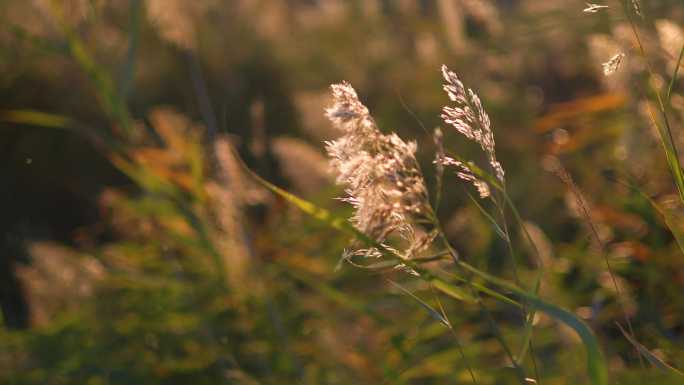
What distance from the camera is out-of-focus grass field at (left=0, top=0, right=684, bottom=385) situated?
210 centimetres

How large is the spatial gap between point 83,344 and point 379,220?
6.38 feet

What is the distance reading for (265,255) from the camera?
2.88 metres

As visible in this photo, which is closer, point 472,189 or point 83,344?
point 83,344

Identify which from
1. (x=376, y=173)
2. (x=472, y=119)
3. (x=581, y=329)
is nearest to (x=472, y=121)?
(x=472, y=119)

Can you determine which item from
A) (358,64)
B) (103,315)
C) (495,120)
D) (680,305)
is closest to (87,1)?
(103,315)

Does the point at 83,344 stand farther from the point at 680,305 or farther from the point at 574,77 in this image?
the point at 574,77

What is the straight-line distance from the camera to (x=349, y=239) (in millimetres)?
2492

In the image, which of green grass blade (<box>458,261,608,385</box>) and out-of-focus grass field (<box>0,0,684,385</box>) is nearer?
green grass blade (<box>458,261,608,385</box>)

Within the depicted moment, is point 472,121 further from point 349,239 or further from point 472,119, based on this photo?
point 349,239

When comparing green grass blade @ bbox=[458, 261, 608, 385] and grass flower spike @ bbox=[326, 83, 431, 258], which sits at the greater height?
grass flower spike @ bbox=[326, 83, 431, 258]

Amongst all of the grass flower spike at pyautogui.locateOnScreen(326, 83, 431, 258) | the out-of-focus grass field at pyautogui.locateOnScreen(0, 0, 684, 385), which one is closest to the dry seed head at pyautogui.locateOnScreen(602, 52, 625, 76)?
the out-of-focus grass field at pyautogui.locateOnScreen(0, 0, 684, 385)

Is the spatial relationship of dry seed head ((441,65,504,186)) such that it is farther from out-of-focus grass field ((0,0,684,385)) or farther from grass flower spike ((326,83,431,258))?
out-of-focus grass field ((0,0,684,385))

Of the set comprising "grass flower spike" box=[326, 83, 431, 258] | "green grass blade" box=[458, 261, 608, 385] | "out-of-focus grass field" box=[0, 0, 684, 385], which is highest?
"grass flower spike" box=[326, 83, 431, 258]

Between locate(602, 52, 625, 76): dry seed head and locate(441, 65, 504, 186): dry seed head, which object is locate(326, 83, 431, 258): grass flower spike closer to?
locate(441, 65, 504, 186): dry seed head
